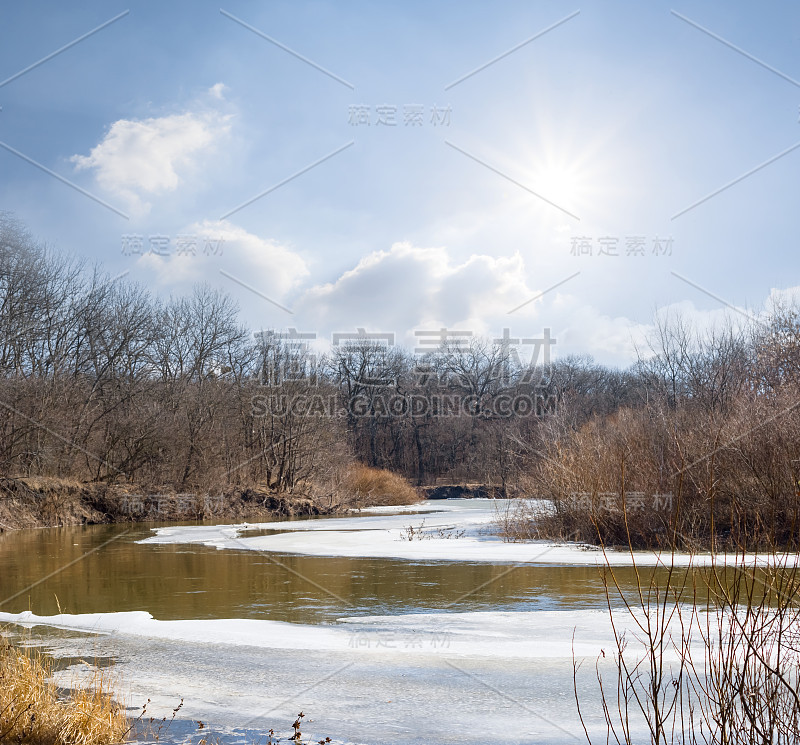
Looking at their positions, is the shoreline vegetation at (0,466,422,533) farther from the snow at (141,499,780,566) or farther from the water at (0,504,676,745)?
the water at (0,504,676,745)

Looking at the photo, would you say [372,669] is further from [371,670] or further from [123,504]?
[123,504]

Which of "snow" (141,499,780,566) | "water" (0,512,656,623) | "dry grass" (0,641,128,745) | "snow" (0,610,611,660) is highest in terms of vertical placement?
"dry grass" (0,641,128,745)

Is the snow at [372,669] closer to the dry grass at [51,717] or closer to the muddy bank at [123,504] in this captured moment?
the dry grass at [51,717]

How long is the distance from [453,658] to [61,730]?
337 centimetres

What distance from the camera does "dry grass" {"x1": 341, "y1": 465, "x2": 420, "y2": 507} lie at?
3634 cm

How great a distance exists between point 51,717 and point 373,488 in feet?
112

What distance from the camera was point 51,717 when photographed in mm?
4320

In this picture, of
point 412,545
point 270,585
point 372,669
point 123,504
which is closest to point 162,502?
point 123,504

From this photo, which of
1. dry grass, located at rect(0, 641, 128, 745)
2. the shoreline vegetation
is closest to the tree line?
the shoreline vegetation

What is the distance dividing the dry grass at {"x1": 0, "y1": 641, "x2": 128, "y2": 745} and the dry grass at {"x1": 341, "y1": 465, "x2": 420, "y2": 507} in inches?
1230

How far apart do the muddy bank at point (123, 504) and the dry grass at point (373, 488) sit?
84.4 inches

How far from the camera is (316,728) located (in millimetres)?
4562

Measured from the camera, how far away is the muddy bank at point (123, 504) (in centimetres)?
2375

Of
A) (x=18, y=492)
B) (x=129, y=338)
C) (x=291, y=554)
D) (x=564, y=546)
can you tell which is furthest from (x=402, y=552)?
(x=129, y=338)
